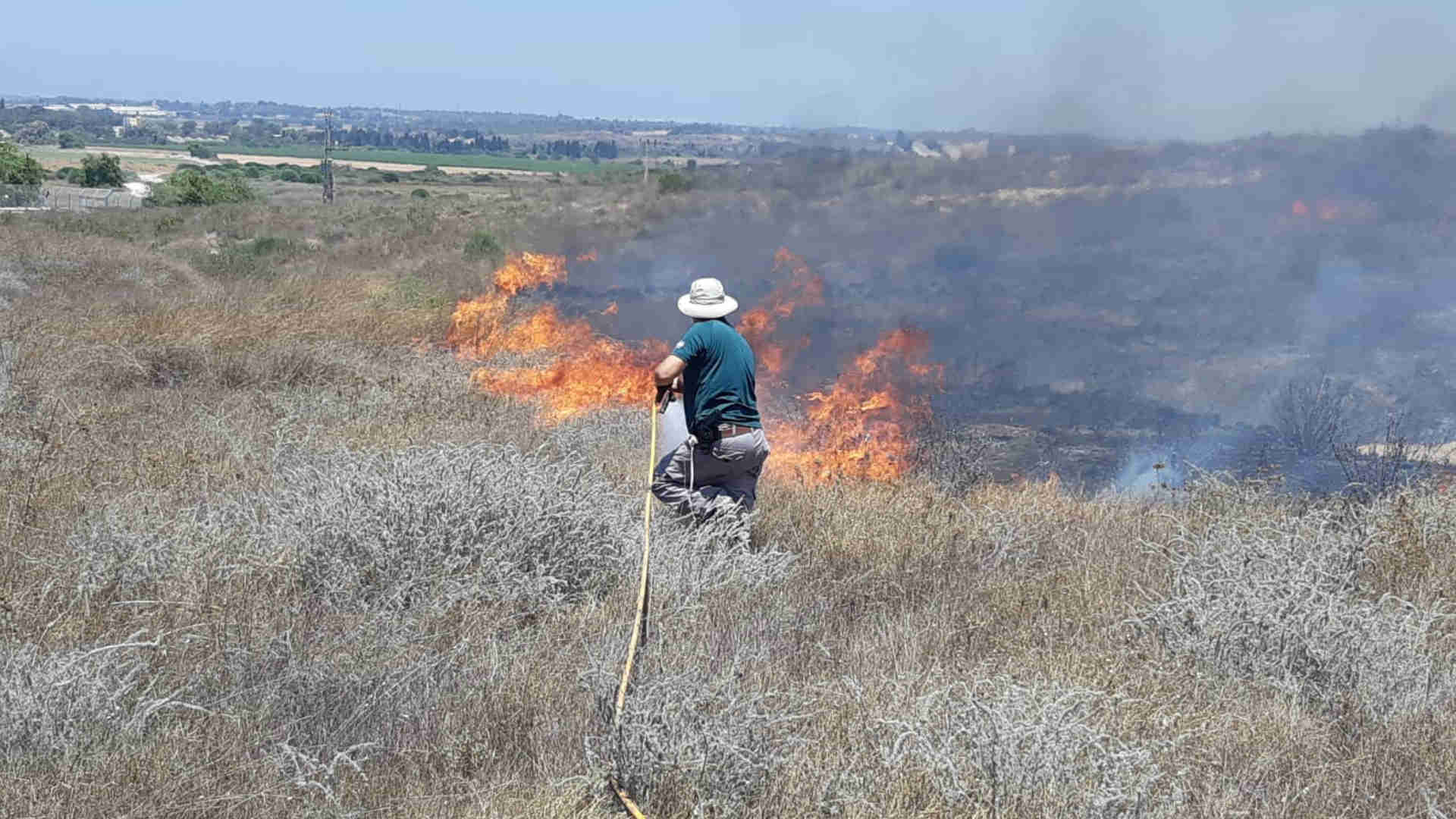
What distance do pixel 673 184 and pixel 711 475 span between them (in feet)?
39.3

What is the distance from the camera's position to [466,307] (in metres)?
15.3

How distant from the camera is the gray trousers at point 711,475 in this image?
6.65 metres

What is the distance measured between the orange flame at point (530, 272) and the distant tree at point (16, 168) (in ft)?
165

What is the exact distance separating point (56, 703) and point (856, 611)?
3.42 meters

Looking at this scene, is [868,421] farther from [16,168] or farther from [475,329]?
[16,168]

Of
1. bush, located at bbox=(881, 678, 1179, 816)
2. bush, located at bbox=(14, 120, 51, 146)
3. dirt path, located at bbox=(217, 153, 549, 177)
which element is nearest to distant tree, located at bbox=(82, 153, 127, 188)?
dirt path, located at bbox=(217, 153, 549, 177)

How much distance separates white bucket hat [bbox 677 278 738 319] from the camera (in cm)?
667

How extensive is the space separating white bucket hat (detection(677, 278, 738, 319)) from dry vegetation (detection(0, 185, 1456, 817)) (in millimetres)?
1077

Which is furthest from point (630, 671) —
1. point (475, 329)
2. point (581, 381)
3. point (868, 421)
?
point (475, 329)

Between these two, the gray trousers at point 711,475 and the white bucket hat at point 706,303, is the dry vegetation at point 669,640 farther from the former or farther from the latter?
the white bucket hat at point 706,303

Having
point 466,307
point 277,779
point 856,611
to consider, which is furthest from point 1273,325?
point 277,779

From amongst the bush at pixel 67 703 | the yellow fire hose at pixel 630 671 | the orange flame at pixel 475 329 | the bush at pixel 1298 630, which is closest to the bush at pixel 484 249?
the orange flame at pixel 475 329

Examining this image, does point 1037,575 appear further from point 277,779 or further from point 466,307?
point 466,307

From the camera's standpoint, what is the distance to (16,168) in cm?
6031
